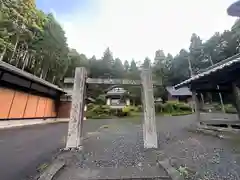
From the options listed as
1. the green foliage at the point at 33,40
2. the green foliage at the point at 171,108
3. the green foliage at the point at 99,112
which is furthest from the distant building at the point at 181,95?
the green foliage at the point at 33,40

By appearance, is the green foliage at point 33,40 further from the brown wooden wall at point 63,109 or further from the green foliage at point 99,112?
the green foliage at point 99,112

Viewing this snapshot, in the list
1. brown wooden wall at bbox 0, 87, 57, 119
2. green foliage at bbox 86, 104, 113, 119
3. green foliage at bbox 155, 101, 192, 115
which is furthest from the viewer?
green foliage at bbox 155, 101, 192, 115

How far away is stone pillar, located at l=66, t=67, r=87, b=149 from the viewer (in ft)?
16.5

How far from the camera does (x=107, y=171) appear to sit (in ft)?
11.2

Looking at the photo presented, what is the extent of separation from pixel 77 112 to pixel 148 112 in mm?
2503

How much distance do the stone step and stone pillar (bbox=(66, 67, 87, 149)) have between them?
1.51m

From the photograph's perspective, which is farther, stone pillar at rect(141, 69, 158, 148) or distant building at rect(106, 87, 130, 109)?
distant building at rect(106, 87, 130, 109)

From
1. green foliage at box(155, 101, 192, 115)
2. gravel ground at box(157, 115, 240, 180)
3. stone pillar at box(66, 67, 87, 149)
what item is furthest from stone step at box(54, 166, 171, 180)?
green foliage at box(155, 101, 192, 115)

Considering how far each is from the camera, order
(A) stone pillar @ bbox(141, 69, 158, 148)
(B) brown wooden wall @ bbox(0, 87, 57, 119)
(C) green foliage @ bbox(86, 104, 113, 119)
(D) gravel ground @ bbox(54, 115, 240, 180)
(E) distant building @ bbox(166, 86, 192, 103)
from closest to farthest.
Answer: (D) gravel ground @ bbox(54, 115, 240, 180), (A) stone pillar @ bbox(141, 69, 158, 148), (B) brown wooden wall @ bbox(0, 87, 57, 119), (C) green foliage @ bbox(86, 104, 113, 119), (E) distant building @ bbox(166, 86, 192, 103)

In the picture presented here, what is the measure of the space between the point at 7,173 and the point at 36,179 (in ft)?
2.41

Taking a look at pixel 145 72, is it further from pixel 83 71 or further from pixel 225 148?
pixel 225 148

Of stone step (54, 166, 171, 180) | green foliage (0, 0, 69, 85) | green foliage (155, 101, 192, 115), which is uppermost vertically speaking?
green foliage (0, 0, 69, 85)

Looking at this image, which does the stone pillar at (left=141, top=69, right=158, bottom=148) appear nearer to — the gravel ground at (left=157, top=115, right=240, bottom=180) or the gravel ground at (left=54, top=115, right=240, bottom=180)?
the gravel ground at (left=54, top=115, right=240, bottom=180)

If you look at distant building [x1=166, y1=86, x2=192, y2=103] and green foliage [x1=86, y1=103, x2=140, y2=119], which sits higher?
distant building [x1=166, y1=86, x2=192, y2=103]
